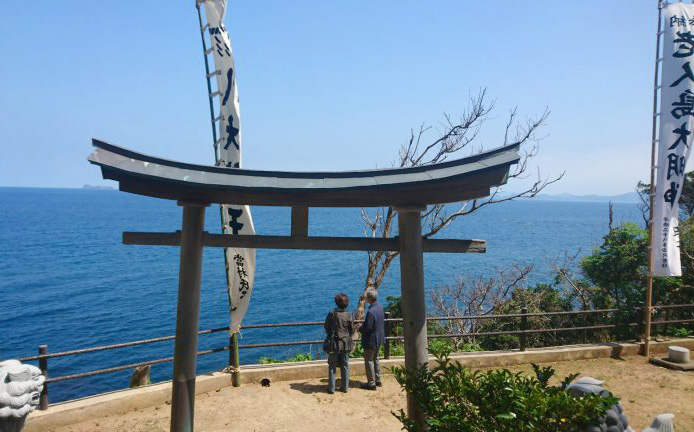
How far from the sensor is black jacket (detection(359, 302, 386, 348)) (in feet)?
24.2

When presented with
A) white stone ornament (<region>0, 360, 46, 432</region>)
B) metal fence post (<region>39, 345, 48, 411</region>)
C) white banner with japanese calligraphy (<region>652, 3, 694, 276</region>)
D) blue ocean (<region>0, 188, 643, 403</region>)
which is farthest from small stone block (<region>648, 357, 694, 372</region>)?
blue ocean (<region>0, 188, 643, 403</region>)

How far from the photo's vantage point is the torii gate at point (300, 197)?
426cm

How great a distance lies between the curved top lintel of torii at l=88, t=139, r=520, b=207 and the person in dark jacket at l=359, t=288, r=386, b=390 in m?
3.06

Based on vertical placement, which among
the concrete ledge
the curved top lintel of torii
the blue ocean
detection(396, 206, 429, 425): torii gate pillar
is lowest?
the blue ocean

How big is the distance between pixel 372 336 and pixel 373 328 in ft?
0.52

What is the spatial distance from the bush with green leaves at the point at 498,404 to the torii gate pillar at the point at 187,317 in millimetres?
2604

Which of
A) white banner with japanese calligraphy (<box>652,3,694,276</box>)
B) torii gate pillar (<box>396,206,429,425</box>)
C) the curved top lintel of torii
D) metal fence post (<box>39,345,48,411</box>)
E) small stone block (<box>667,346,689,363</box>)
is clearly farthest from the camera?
small stone block (<box>667,346,689,363</box>)

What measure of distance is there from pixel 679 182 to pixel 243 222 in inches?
352

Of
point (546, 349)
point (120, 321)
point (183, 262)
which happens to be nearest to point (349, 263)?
point (120, 321)

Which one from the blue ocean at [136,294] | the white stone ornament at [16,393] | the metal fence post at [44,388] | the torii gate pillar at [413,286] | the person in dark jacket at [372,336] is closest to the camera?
the white stone ornament at [16,393]

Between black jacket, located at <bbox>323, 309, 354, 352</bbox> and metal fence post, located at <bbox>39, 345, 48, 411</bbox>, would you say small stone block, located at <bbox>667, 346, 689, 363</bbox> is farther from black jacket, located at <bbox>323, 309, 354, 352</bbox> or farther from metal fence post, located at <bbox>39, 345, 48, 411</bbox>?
metal fence post, located at <bbox>39, 345, 48, 411</bbox>

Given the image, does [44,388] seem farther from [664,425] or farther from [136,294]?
[136,294]

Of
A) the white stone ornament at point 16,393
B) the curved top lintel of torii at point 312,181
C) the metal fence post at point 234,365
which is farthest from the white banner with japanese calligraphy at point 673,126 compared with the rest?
the white stone ornament at point 16,393

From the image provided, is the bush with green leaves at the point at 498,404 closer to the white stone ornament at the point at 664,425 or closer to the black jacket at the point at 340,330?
the white stone ornament at the point at 664,425
